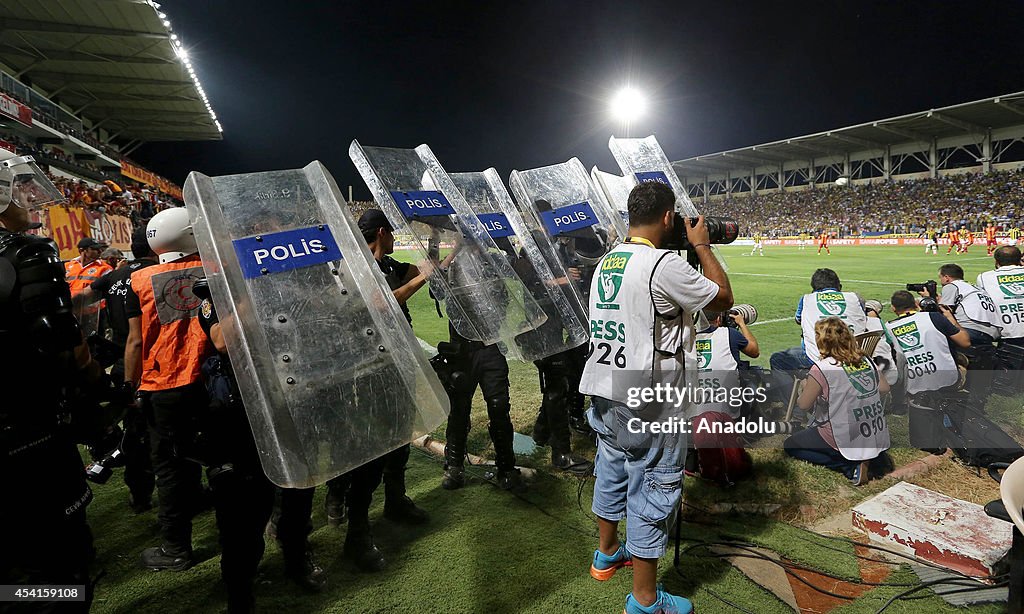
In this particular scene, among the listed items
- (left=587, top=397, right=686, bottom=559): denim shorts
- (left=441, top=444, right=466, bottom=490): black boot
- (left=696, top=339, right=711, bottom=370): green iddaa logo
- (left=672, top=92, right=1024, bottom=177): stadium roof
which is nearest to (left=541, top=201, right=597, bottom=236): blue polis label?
(left=696, top=339, right=711, bottom=370): green iddaa logo

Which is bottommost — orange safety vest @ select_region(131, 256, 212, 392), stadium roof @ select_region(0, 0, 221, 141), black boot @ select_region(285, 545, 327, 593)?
black boot @ select_region(285, 545, 327, 593)

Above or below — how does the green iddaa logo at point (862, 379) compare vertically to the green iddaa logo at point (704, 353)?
below

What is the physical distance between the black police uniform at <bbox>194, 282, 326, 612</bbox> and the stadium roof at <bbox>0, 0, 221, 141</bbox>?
72.0 feet

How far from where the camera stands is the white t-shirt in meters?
2.06

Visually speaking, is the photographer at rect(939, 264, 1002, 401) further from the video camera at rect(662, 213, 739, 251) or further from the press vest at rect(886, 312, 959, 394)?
the video camera at rect(662, 213, 739, 251)

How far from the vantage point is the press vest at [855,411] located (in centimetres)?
337

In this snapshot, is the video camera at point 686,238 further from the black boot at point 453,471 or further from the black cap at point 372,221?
the black boot at point 453,471

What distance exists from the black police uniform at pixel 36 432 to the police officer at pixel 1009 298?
685 cm

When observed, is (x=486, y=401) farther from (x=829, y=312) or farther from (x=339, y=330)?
(x=829, y=312)

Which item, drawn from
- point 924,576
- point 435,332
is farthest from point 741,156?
point 924,576

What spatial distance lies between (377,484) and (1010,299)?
5899mm

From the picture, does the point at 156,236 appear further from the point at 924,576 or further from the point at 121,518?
the point at 924,576

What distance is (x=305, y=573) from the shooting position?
2.37 metres

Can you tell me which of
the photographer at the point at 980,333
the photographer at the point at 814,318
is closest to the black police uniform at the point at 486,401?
the photographer at the point at 814,318
